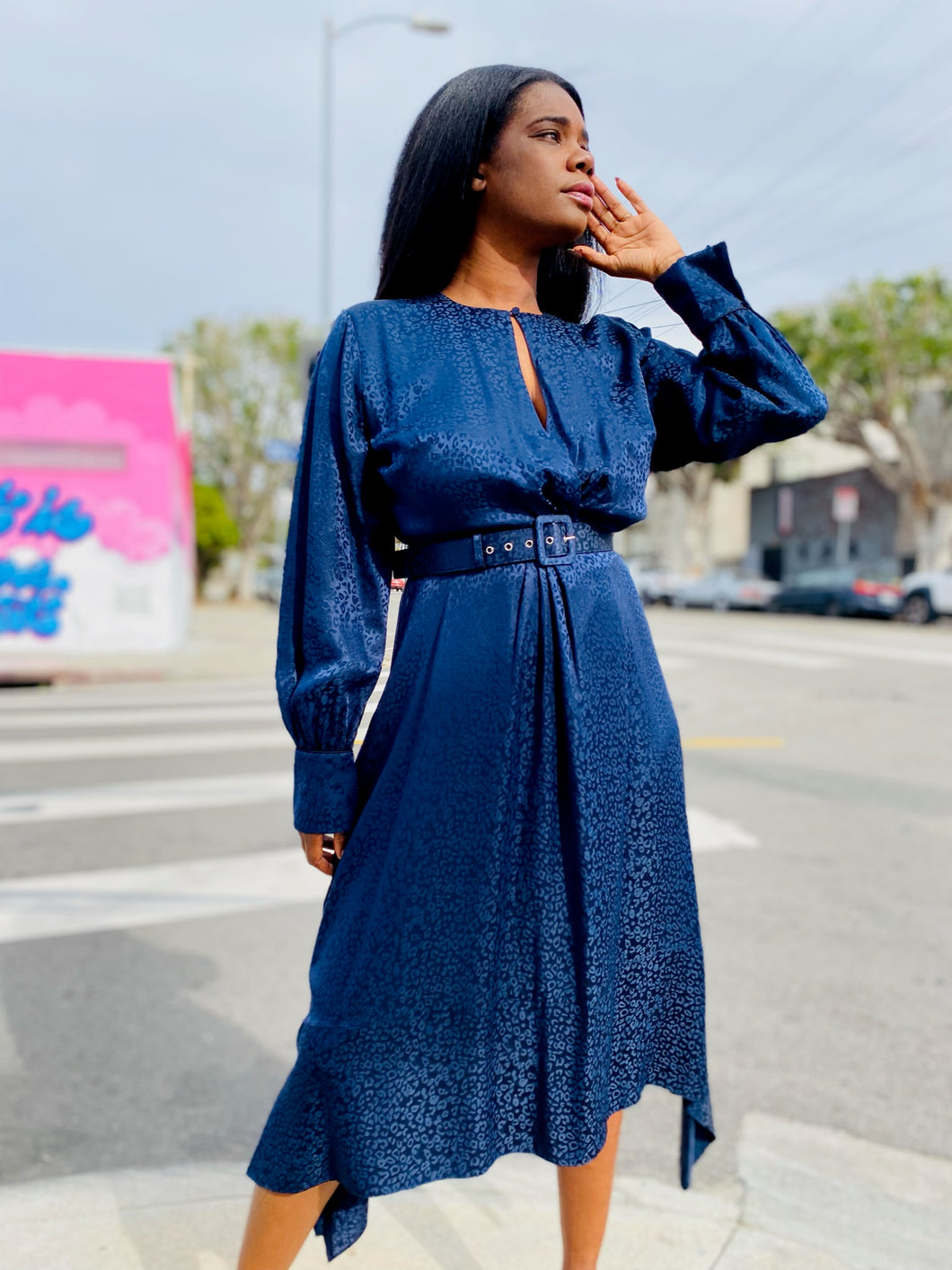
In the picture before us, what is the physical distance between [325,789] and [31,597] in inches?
519

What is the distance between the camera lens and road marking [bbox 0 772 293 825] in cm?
541

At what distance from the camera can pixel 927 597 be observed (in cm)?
2144

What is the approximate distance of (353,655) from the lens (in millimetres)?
1504

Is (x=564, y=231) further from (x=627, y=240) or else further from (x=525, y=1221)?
(x=525, y=1221)

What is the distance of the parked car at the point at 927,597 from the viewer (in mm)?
21125

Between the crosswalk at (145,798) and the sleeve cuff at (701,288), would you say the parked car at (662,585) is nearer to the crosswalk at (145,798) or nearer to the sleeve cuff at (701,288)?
the crosswalk at (145,798)

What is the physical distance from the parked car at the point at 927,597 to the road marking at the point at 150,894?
1893 cm

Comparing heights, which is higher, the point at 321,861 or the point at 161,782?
the point at 321,861

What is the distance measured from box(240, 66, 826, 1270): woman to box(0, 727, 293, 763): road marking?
573cm

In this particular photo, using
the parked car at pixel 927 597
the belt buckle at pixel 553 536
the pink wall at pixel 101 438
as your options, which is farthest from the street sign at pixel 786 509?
the belt buckle at pixel 553 536

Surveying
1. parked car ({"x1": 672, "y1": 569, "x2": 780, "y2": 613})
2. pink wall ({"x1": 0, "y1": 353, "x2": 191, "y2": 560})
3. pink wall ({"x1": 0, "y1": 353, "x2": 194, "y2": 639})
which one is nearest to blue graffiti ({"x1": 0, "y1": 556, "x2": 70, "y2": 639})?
pink wall ({"x1": 0, "y1": 353, "x2": 194, "y2": 639})

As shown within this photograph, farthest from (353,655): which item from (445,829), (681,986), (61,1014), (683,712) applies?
(683,712)

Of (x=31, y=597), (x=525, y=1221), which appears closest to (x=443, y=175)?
(x=525, y=1221)

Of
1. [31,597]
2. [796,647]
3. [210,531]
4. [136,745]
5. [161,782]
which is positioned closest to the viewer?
[161,782]
